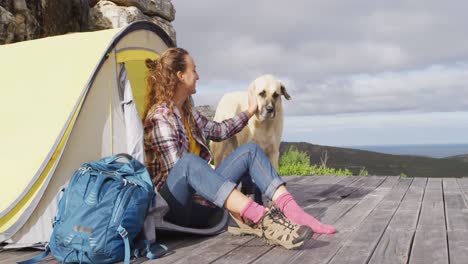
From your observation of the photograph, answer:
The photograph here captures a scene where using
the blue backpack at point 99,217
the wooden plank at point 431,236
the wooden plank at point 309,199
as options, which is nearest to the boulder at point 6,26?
the wooden plank at point 309,199

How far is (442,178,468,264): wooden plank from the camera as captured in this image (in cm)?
298

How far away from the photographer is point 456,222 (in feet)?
13.2

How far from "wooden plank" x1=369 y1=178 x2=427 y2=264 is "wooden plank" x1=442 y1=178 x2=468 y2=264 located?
252 millimetres

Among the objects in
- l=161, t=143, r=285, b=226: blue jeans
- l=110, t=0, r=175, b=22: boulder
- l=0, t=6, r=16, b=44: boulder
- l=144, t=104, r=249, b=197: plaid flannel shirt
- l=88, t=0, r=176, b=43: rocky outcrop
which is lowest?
l=161, t=143, r=285, b=226: blue jeans

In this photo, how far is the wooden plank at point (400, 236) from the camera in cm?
288

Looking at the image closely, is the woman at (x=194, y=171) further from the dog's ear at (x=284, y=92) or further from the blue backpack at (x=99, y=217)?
the dog's ear at (x=284, y=92)

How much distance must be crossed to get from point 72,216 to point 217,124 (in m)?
1.63

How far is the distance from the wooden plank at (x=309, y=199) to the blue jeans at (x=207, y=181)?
1.06 ft

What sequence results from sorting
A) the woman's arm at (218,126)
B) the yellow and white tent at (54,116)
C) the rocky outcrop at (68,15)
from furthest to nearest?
the rocky outcrop at (68,15) < the woman's arm at (218,126) < the yellow and white tent at (54,116)

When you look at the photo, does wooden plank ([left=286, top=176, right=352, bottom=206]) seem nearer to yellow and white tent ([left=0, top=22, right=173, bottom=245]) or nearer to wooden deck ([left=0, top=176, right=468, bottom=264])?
wooden deck ([left=0, top=176, right=468, bottom=264])

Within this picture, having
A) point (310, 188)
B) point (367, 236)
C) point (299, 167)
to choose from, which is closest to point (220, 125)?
point (367, 236)

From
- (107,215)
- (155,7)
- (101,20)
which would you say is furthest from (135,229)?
(155,7)

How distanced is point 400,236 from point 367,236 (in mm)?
225

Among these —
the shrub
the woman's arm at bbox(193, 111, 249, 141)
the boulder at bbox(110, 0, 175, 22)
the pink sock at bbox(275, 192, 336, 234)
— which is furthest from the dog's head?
the boulder at bbox(110, 0, 175, 22)
